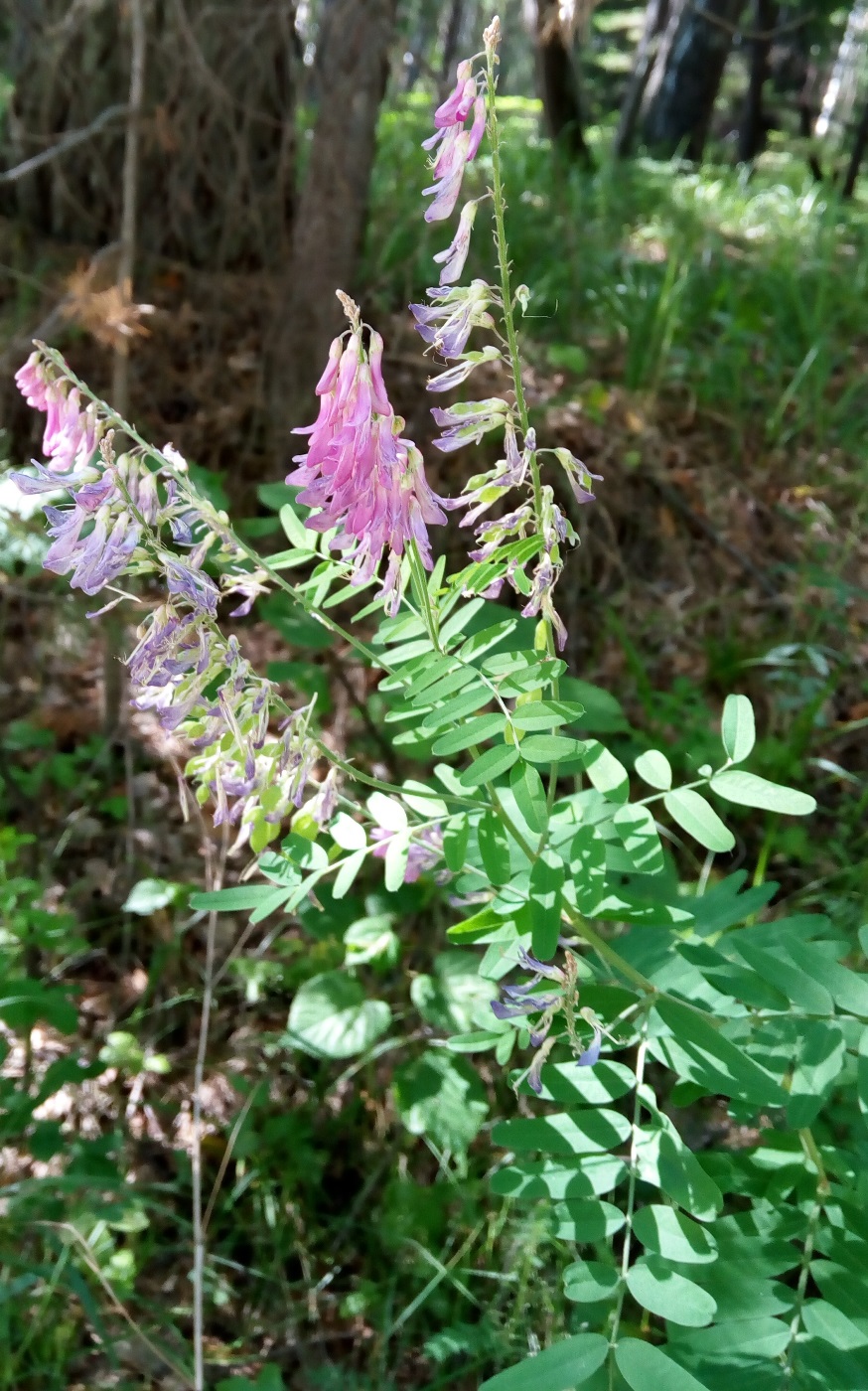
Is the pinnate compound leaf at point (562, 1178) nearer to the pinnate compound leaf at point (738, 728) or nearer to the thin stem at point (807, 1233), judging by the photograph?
the thin stem at point (807, 1233)

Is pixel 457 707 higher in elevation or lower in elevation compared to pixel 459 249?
lower

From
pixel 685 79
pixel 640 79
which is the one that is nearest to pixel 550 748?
pixel 640 79

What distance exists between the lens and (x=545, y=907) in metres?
1.10

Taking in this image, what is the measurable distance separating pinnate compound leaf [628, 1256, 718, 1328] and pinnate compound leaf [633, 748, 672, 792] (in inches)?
21.7

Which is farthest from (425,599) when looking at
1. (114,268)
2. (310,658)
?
(114,268)

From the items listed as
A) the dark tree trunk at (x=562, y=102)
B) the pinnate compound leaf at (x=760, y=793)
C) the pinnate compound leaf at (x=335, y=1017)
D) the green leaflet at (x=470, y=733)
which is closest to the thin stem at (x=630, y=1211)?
the pinnate compound leaf at (x=760, y=793)

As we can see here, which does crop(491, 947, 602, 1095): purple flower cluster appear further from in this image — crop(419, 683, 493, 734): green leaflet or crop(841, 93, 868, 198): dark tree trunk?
crop(841, 93, 868, 198): dark tree trunk

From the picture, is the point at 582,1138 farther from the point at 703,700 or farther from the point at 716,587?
the point at 716,587

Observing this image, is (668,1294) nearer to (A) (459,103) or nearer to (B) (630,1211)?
(B) (630,1211)

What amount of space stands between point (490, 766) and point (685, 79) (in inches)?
346

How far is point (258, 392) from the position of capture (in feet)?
11.0

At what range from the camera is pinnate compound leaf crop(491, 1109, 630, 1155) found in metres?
1.18

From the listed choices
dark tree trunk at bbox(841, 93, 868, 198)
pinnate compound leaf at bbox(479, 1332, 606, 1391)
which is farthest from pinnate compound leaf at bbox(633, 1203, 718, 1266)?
dark tree trunk at bbox(841, 93, 868, 198)

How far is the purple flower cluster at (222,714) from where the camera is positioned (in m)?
1.03
